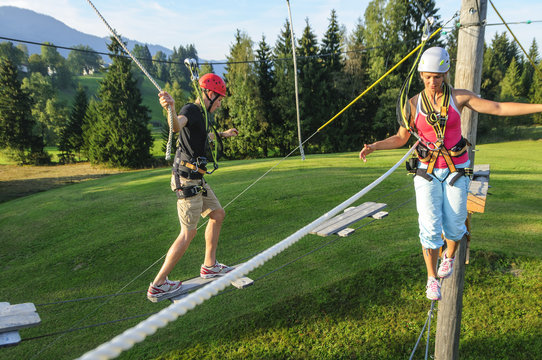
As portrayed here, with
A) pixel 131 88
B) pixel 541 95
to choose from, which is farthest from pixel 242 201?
pixel 541 95

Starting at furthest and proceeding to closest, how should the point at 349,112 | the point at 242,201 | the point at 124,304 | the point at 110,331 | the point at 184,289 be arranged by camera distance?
1. the point at 349,112
2. the point at 242,201
3. the point at 124,304
4. the point at 110,331
5. the point at 184,289

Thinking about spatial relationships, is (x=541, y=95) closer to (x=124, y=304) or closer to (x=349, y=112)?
(x=349, y=112)

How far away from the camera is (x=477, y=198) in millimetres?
6156

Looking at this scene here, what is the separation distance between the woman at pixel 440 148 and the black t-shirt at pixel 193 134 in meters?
2.76

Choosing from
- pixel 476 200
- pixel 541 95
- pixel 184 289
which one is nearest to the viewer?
pixel 184 289

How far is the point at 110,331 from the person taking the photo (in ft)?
22.2

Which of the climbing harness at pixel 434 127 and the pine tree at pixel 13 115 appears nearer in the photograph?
the climbing harness at pixel 434 127

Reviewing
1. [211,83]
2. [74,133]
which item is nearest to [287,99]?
[74,133]

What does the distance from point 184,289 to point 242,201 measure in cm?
895

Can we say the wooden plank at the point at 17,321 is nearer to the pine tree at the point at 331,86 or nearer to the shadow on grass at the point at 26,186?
the shadow on grass at the point at 26,186

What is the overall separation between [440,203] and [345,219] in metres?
3.84

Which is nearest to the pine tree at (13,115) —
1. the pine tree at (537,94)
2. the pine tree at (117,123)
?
the pine tree at (117,123)

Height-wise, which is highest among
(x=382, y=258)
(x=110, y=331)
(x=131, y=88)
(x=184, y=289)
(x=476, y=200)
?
(x=131, y=88)

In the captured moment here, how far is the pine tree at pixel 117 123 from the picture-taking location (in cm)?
4638
